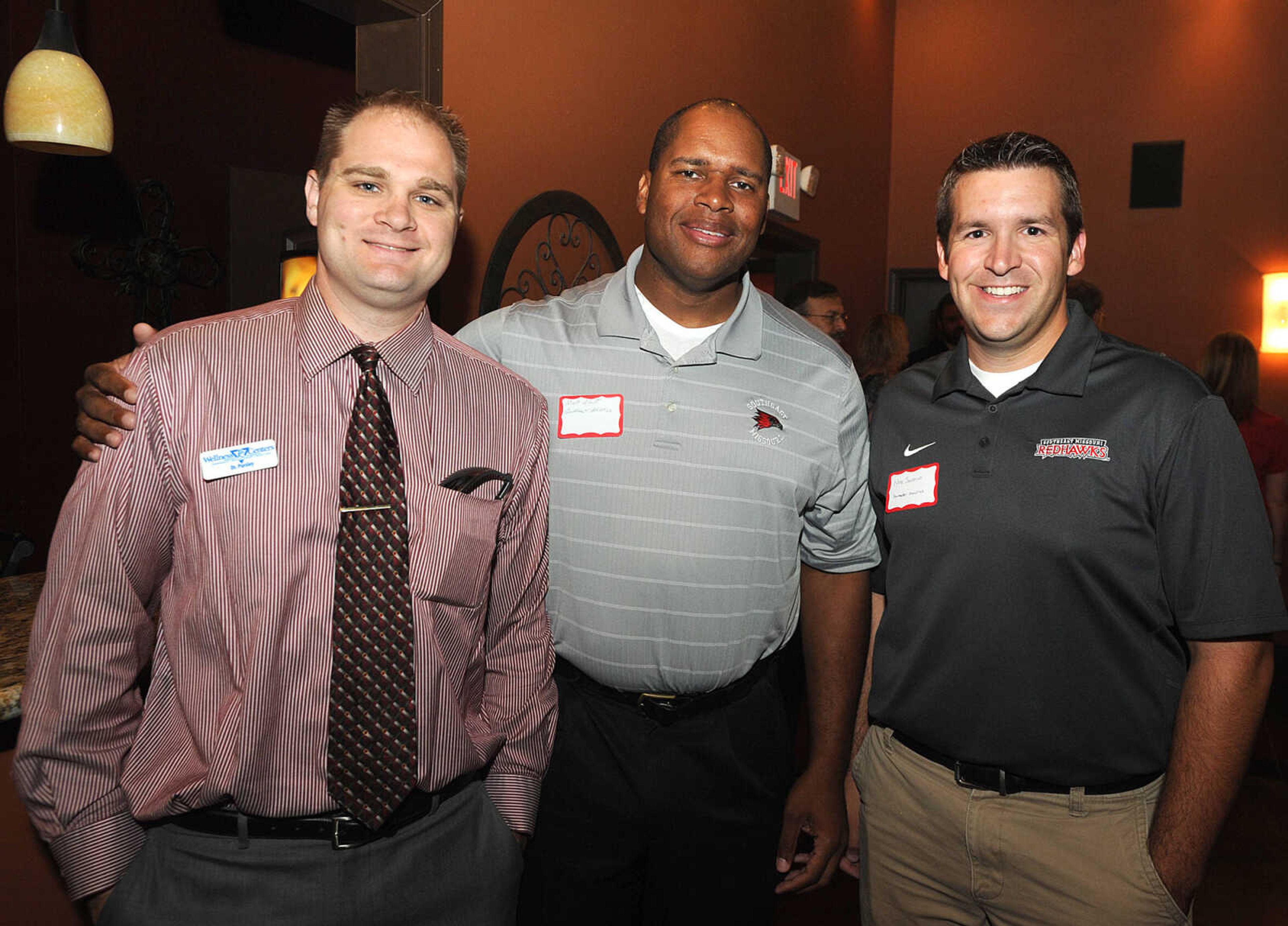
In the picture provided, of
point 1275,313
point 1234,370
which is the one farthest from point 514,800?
point 1275,313

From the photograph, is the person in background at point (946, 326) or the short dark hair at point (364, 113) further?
the person in background at point (946, 326)

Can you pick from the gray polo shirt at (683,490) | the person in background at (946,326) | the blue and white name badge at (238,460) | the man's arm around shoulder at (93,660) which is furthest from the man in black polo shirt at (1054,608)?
the person in background at (946,326)

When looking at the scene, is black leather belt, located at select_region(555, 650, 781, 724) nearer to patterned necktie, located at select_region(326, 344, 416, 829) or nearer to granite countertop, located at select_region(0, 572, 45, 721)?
patterned necktie, located at select_region(326, 344, 416, 829)

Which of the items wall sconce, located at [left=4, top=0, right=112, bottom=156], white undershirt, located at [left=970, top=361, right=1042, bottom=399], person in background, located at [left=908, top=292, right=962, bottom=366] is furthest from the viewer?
person in background, located at [left=908, top=292, right=962, bottom=366]

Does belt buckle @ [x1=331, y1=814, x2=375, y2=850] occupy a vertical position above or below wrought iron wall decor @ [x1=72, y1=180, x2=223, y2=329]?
below

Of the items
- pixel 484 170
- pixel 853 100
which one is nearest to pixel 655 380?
pixel 484 170

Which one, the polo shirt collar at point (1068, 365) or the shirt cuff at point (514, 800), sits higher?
the polo shirt collar at point (1068, 365)

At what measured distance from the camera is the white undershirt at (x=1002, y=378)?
5.32 feet

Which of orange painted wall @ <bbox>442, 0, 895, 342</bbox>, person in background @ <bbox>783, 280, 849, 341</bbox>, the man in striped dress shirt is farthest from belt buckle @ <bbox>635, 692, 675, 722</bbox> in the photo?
person in background @ <bbox>783, 280, 849, 341</bbox>

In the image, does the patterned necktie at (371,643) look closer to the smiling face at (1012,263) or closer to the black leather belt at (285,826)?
the black leather belt at (285,826)

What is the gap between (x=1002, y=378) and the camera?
5.39 ft

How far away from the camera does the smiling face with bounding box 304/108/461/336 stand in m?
1.39

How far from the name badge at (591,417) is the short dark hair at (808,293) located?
275cm

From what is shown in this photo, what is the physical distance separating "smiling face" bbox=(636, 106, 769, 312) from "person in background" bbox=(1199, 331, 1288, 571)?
3414 mm
